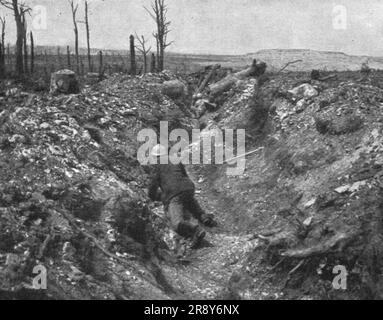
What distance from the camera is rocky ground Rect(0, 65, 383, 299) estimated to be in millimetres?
7961

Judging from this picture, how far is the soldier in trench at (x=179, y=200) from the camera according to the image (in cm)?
1057

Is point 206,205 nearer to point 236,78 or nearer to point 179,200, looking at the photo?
point 179,200

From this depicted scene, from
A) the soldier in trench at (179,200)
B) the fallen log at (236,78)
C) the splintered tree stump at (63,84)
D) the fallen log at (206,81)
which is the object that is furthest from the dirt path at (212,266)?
the fallen log at (206,81)

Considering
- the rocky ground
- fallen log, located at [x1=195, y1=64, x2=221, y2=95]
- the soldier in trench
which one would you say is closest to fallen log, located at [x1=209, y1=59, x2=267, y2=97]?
fallen log, located at [x1=195, y1=64, x2=221, y2=95]

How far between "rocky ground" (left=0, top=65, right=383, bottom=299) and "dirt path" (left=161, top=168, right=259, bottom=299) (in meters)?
0.03

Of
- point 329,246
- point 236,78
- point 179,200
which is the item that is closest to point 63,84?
point 236,78

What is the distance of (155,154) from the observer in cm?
1176

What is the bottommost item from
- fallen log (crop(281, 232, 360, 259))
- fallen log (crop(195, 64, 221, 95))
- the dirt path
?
the dirt path

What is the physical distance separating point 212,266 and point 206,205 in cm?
304

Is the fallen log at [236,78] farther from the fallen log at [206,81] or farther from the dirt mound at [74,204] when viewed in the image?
the dirt mound at [74,204]

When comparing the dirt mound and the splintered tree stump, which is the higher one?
the splintered tree stump

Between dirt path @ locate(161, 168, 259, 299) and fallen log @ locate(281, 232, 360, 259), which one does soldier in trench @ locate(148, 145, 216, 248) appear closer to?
dirt path @ locate(161, 168, 259, 299)

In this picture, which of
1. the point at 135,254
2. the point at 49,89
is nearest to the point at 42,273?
the point at 135,254
